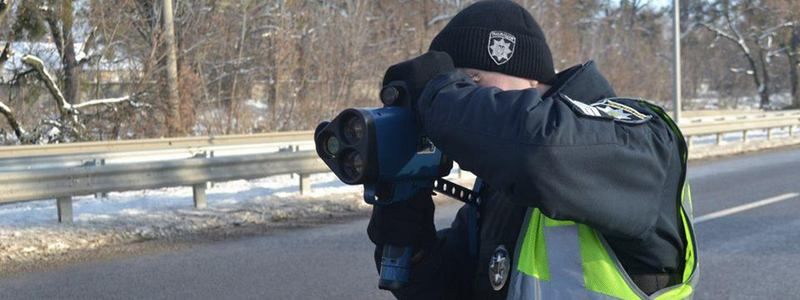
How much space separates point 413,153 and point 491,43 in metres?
0.31

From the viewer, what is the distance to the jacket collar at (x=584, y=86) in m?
1.69

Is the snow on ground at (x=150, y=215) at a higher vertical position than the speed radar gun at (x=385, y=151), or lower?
lower

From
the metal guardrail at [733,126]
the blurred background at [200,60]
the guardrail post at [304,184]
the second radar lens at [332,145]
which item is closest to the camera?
the second radar lens at [332,145]

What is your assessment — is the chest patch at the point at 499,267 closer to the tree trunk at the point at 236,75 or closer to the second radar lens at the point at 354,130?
the second radar lens at the point at 354,130

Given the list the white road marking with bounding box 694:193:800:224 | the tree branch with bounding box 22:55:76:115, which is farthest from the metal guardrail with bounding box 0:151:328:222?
the tree branch with bounding box 22:55:76:115

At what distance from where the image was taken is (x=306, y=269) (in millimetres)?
6230

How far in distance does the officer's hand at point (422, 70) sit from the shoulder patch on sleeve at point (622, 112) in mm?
291

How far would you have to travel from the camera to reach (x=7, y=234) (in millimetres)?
7125

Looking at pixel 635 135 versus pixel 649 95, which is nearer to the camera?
pixel 635 135

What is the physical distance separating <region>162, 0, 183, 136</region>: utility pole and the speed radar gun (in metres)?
18.3

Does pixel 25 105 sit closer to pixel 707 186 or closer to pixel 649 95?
pixel 707 186

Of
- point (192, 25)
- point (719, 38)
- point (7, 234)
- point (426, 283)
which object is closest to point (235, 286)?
point (7, 234)

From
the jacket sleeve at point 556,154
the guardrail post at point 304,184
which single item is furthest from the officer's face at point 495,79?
the guardrail post at point 304,184

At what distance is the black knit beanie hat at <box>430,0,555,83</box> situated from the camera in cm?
174
